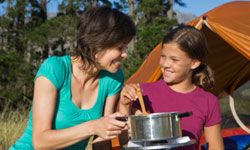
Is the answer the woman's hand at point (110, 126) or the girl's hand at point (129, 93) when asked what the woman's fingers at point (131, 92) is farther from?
the woman's hand at point (110, 126)

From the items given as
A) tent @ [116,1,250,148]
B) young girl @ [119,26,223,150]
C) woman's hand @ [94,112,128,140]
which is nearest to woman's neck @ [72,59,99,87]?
young girl @ [119,26,223,150]

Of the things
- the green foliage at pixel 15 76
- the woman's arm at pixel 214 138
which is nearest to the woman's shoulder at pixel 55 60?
the woman's arm at pixel 214 138

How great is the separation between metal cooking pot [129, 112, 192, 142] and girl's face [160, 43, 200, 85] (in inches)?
31.9

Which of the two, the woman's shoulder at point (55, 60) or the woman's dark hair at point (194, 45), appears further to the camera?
the woman's dark hair at point (194, 45)

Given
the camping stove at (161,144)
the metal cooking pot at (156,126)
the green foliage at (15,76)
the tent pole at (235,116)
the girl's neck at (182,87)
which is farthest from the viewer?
the green foliage at (15,76)

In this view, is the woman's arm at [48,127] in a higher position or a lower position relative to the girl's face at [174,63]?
lower

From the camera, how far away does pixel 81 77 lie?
2.75 meters

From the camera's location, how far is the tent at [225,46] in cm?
479

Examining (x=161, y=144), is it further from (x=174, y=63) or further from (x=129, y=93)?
(x=174, y=63)

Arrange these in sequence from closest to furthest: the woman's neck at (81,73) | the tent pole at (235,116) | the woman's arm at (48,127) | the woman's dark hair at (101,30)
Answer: the woman's arm at (48,127) → the woman's dark hair at (101,30) → the woman's neck at (81,73) → the tent pole at (235,116)

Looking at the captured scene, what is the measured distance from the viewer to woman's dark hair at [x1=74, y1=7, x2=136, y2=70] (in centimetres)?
256

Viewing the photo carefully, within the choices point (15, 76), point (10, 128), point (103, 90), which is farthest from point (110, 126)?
point (15, 76)

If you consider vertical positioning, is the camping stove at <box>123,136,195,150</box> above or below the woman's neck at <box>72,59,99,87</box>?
below

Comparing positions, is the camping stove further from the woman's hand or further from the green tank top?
the green tank top
